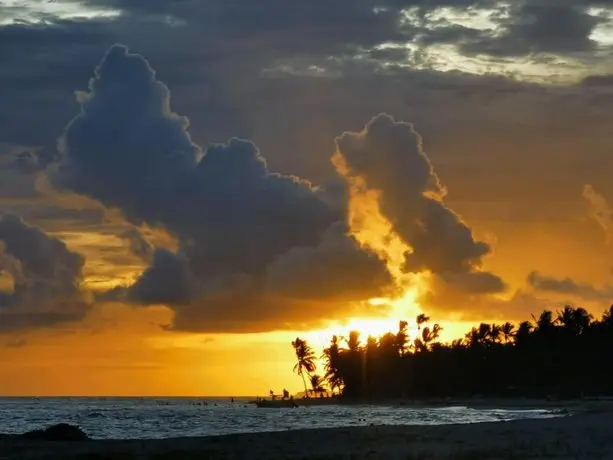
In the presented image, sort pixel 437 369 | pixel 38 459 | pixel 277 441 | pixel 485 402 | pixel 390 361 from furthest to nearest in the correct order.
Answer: pixel 390 361
pixel 437 369
pixel 485 402
pixel 277 441
pixel 38 459

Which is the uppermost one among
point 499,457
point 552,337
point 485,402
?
point 552,337

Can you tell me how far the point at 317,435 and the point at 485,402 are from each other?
9921cm

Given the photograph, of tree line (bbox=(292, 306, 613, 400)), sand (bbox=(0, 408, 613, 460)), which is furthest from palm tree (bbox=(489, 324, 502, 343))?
sand (bbox=(0, 408, 613, 460))

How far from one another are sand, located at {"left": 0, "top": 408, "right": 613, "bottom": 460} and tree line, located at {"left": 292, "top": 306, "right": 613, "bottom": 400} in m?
97.5

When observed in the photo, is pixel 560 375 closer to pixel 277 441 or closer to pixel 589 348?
pixel 589 348

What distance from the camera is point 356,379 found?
197m

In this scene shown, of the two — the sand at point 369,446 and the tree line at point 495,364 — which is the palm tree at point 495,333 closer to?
the tree line at point 495,364

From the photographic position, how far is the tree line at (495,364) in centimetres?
14838

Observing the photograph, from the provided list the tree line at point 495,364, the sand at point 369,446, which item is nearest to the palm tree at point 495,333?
the tree line at point 495,364

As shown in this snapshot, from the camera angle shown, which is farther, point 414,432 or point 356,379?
point 356,379

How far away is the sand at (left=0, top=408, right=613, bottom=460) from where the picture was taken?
3653cm

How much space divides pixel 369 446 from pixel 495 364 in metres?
127

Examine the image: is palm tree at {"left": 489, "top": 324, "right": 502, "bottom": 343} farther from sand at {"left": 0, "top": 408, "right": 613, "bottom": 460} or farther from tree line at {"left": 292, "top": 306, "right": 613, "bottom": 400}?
sand at {"left": 0, "top": 408, "right": 613, "bottom": 460}

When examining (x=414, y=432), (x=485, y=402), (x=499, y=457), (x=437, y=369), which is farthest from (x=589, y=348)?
(x=499, y=457)
